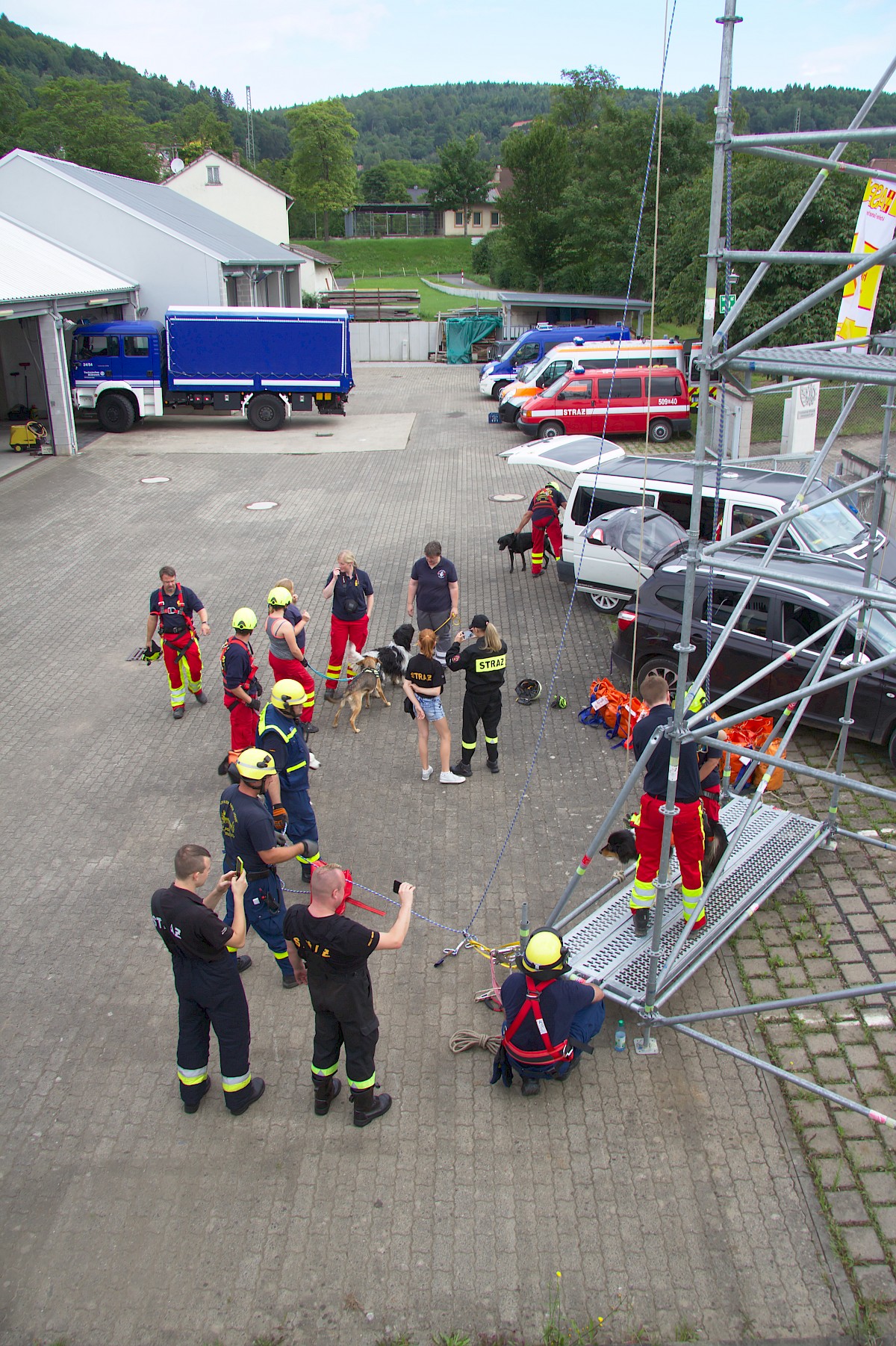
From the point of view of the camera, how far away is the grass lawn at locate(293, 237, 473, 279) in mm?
78625

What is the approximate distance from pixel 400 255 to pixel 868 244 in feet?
279

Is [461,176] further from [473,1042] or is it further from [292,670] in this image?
[473,1042]

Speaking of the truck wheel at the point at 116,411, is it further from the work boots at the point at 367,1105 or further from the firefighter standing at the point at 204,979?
the work boots at the point at 367,1105

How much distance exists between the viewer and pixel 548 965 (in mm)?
4781

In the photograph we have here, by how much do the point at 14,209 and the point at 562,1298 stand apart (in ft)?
98.9

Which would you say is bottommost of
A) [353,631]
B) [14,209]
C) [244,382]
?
[353,631]

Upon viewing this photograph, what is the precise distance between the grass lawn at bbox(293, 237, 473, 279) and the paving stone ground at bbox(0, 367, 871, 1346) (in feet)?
246

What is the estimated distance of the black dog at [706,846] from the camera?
6.32 m

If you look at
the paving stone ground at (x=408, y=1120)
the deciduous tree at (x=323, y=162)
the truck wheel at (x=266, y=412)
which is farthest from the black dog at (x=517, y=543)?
the deciduous tree at (x=323, y=162)

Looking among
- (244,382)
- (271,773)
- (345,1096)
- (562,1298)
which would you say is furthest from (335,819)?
(244,382)

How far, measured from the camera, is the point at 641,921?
628 centimetres

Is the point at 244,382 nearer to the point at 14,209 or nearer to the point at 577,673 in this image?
the point at 14,209

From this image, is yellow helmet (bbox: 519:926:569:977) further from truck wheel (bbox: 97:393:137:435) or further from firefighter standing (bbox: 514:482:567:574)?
truck wheel (bbox: 97:393:137:435)

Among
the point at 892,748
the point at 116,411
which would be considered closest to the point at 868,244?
the point at 892,748
